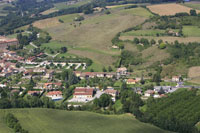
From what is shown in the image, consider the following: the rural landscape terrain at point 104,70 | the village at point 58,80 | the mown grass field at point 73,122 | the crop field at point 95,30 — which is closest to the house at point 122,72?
the village at point 58,80

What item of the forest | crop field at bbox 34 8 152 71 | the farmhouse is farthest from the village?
the farmhouse

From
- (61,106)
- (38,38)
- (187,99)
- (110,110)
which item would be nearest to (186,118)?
(187,99)

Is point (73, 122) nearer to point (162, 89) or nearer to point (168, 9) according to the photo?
point (162, 89)

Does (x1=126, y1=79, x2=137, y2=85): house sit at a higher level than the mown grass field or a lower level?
lower

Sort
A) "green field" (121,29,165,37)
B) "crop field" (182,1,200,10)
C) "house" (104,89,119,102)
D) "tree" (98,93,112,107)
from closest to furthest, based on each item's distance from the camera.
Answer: "tree" (98,93,112,107), "house" (104,89,119,102), "green field" (121,29,165,37), "crop field" (182,1,200,10)

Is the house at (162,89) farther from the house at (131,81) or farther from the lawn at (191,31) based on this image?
the lawn at (191,31)

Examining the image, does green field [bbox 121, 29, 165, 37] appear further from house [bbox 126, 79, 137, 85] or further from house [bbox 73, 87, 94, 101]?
house [bbox 73, 87, 94, 101]

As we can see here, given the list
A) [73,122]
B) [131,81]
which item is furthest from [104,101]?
[131,81]

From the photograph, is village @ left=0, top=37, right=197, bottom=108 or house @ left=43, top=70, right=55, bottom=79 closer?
village @ left=0, top=37, right=197, bottom=108
